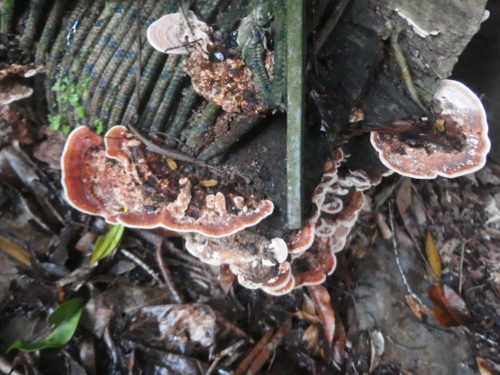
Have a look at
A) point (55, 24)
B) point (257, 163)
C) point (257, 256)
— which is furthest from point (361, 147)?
point (55, 24)

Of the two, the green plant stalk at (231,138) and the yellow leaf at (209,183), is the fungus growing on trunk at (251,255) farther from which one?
the green plant stalk at (231,138)

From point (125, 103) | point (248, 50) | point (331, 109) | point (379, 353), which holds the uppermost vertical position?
point (248, 50)

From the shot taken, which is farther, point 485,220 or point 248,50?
point 485,220

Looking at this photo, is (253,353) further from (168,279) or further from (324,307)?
(168,279)

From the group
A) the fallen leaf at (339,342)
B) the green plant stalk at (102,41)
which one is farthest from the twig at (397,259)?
the green plant stalk at (102,41)

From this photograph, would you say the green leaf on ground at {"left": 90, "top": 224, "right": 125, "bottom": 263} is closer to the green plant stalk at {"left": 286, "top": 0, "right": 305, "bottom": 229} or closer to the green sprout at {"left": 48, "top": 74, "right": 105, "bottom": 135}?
the green sprout at {"left": 48, "top": 74, "right": 105, "bottom": 135}

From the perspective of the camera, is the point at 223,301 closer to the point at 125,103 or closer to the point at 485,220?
the point at 125,103
